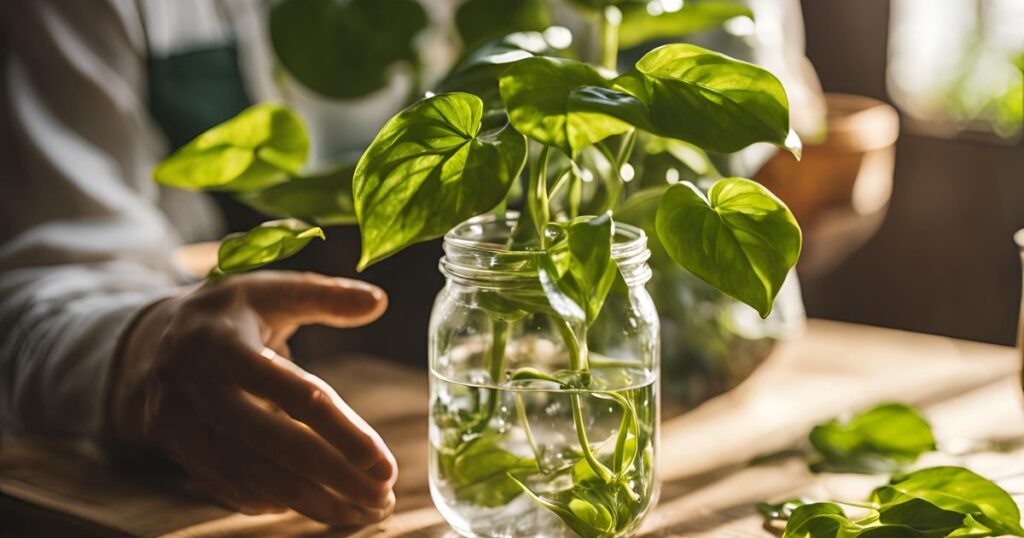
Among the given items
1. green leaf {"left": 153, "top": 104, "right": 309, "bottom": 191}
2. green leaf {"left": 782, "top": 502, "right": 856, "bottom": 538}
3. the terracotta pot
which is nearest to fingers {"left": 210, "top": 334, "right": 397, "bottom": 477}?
green leaf {"left": 153, "top": 104, "right": 309, "bottom": 191}

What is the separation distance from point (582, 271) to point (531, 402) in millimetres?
159

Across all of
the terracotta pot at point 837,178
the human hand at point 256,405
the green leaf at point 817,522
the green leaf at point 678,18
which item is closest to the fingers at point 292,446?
the human hand at point 256,405

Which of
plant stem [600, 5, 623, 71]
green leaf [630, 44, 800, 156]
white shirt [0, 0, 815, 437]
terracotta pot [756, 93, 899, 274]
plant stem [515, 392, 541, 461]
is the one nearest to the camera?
green leaf [630, 44, 800, 156]

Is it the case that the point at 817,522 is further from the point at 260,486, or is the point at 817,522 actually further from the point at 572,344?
the point at 260,486

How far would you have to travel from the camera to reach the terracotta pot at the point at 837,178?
0.98 metres

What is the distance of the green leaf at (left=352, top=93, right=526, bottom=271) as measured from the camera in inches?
19.7

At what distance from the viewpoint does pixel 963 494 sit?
1.96 ft

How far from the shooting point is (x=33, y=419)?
848 mm

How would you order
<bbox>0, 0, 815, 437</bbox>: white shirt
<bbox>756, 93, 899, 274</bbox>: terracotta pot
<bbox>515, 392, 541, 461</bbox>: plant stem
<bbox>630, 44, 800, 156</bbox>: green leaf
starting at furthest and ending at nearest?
1. <bbox>756, 93, 899, 274</bbox>: terracotta pot
2. <bbox>0, 0, 815, 437</bbox>: white shirt
3. <bbox>515, 392, 541, 461</bbox>: plant stem
4. <bbox>630, 44, 800, 156</bbox>: green leaf

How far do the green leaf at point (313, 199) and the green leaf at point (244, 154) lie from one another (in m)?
0.02

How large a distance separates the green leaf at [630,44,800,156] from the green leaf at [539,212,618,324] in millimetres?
52

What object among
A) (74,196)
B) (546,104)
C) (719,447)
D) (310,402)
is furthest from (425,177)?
(74,196)

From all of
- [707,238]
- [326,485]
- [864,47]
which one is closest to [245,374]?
[326,485]

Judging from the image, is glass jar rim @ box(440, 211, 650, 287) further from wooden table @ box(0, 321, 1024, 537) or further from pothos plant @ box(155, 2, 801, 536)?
wooden table @ box(0, 321, 1024, 537)
